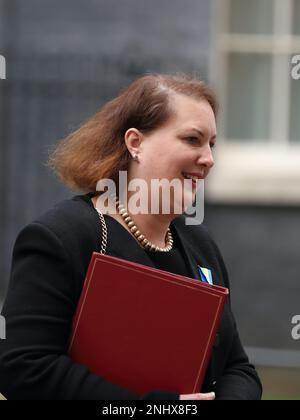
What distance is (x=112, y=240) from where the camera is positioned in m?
2.74

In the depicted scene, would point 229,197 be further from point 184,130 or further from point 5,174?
point 184,130

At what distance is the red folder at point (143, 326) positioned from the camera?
256cm

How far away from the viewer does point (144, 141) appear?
112 inches

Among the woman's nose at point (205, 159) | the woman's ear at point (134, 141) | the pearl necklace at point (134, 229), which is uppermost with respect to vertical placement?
the woman's ear at point (134, 141)

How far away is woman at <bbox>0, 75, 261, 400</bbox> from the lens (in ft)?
8.35

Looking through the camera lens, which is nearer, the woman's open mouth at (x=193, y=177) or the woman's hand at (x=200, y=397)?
the woman's hand at (x=200, y=397)

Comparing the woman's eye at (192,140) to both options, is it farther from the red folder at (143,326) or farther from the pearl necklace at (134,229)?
the red folder at (143,326)

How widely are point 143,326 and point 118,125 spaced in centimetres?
65

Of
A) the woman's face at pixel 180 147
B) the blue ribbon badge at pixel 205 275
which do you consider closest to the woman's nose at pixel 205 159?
the woman's face at pixel 180 147

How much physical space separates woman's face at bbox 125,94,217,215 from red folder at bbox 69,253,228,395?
337 mm

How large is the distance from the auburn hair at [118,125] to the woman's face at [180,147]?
3 centimetres

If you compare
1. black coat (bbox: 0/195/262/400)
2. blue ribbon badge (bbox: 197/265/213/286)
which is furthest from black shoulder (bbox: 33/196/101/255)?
blue ribbon badge (bbox: 197/265/213/286)

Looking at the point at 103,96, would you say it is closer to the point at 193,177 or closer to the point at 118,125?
the point at 118,125
